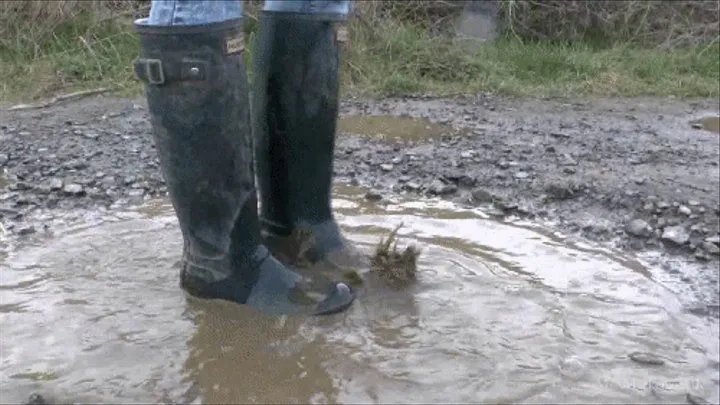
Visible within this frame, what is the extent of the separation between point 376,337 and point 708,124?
2947 millimetres

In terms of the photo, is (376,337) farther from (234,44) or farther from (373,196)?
(373,196)

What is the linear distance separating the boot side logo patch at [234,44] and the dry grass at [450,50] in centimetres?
299

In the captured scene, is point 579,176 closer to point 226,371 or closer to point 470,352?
point 470,352

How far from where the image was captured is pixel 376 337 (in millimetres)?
1866

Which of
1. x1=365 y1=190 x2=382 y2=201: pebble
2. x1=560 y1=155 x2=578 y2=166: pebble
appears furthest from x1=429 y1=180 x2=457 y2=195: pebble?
x1=560 y1=155 x2=578 y2=166: pebble

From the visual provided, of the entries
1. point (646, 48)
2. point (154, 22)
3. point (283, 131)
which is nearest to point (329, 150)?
point (283, 131)

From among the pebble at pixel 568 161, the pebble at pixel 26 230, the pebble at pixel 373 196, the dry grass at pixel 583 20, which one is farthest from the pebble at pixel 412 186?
the dry grass at pixel 583 20

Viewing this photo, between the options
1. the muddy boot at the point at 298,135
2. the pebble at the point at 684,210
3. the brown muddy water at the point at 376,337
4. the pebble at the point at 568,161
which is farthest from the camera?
the pebble at the point at 568,161

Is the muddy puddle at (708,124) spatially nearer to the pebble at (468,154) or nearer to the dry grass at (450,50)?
the dry grass at (450,50)

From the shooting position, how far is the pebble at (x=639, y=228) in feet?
8.41

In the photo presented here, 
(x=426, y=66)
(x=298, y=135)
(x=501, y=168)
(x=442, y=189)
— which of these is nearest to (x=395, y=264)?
(x=298, y=135)

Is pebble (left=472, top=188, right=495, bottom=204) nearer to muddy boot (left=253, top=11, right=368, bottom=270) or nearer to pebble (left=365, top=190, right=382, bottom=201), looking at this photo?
pebble (left=365, top=190, right=382, bottom=201)

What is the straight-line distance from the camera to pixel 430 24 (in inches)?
239

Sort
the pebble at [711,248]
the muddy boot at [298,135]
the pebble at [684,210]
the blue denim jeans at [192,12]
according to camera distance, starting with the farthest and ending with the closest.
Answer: the pebble at [684,210]
the pebble at [711,248]
the muddy boot at [298,135]
the blue denim jeans at [192,12]
